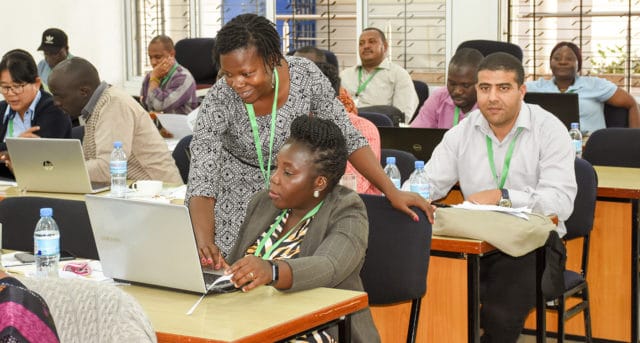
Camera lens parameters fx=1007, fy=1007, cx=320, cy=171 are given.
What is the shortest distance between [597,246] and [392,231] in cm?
168

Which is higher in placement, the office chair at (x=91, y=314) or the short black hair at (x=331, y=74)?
the short black hair at (x=331, y=74)

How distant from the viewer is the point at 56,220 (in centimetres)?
350

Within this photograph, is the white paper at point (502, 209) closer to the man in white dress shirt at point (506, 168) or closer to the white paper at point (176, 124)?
the man in white dress shirt at point (506, 168)

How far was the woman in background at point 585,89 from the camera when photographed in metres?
6.79

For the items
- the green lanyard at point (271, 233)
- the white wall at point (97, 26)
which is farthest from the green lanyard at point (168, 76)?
the green lanyard at point (271, 233)

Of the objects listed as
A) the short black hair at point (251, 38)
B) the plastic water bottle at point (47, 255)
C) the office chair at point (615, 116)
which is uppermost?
the short black hair at point (251, 38)

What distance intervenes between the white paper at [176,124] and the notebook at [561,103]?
6.77ft

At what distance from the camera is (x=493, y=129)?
4184mm

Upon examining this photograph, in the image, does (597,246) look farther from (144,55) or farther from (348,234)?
(144,55)

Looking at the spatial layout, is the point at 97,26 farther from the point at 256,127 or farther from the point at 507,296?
the point at 256,127

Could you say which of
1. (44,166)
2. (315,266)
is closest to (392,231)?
(315,266)

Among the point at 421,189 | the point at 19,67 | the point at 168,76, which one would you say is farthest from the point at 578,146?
the point at 168,76

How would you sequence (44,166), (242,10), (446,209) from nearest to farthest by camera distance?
(446,209)
(44,166)
(242,10)

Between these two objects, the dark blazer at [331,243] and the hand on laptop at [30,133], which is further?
the hand on laptop at [30,133]
